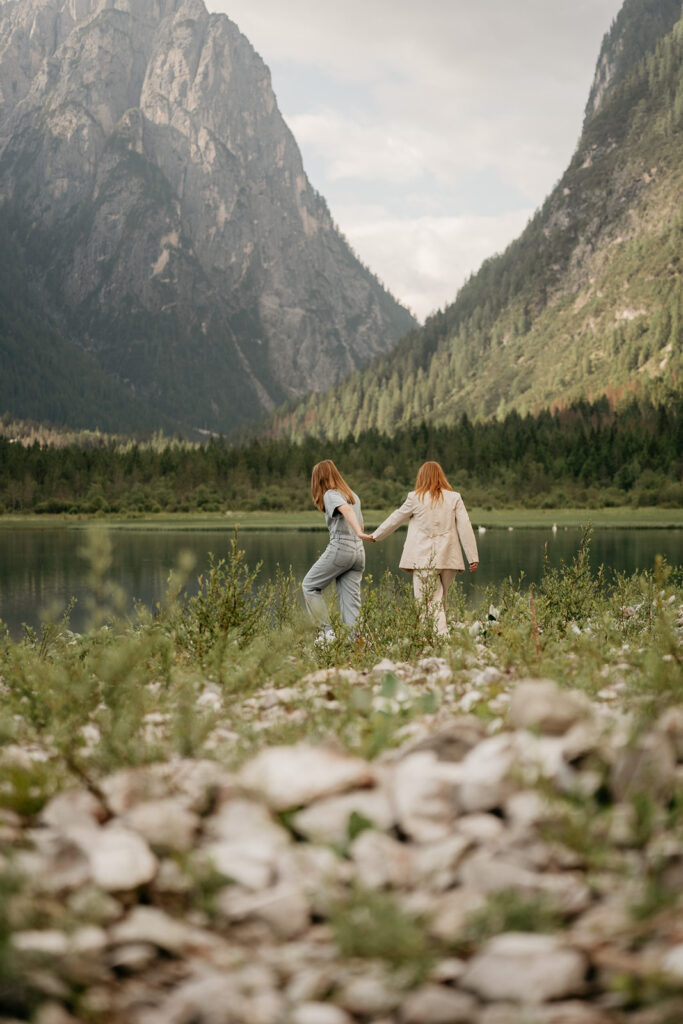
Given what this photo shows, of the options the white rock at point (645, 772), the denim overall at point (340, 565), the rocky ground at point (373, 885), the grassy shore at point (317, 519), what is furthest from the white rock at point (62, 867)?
the grassy shore at point (317, 519)

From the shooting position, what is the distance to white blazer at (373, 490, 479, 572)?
12719mm

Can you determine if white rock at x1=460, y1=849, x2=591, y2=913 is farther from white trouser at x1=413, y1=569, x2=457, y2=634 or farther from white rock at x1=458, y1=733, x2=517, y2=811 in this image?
white trouser at x1=413, y1=569, x2=457, y2=634

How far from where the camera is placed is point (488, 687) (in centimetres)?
731

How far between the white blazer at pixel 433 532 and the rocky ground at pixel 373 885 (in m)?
7.78

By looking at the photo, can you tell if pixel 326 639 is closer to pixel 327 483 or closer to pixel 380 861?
pixel 327 483

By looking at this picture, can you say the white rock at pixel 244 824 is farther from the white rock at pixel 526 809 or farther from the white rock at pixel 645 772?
the white rock at pixel 645 772

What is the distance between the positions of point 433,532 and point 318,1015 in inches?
394

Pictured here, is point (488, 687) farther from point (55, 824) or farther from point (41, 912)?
point (41, 912)

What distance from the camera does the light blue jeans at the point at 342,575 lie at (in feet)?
43.4

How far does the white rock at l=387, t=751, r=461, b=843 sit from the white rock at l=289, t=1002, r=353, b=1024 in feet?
3.65

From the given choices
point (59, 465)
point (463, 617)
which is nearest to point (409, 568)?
point (463, 617)

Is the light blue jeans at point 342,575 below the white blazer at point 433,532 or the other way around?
below

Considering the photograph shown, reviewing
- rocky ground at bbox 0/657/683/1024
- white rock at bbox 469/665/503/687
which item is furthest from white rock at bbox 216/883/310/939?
white rock at bbox 469/665/503/687

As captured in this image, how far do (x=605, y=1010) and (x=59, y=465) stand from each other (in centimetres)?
14990
